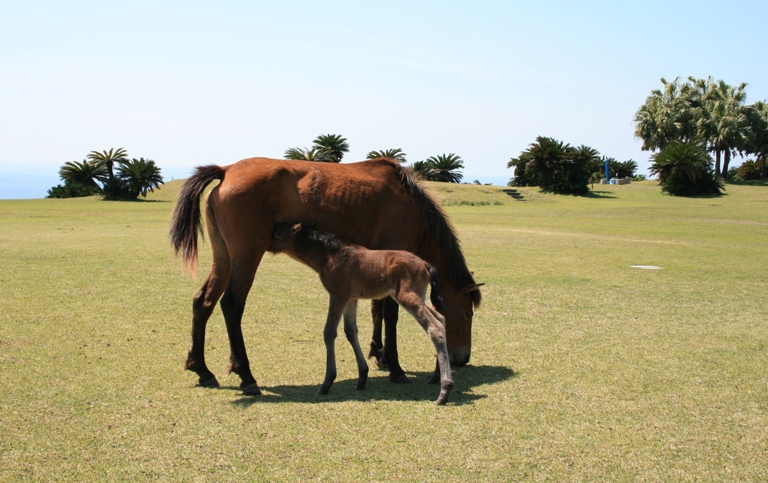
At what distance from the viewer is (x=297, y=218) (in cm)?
736

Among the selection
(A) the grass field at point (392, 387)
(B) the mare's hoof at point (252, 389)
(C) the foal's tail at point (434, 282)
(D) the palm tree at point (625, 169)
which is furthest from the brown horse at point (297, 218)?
(D) the palm tree at point (625, 169)

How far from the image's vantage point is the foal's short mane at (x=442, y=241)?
800 cm

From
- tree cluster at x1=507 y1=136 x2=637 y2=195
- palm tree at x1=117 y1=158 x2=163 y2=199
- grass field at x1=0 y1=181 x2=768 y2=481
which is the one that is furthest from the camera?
tree cluster at x1=507 y1=136 x2=637 y2=195

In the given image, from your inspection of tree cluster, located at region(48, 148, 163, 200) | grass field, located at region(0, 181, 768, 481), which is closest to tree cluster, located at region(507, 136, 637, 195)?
tree cluster, located at region(48, 148, 163, 200)

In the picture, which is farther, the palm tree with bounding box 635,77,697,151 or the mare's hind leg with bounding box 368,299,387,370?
the palm tree with bounding box 635,77,697,151

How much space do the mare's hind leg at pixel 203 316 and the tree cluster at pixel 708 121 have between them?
71.9m

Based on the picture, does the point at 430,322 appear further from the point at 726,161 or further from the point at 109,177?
the point at 726,161

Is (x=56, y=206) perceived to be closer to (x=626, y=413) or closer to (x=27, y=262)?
(x=27, y=262)

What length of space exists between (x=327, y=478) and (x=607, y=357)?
4.52m

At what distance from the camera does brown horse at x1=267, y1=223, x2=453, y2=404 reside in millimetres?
6594

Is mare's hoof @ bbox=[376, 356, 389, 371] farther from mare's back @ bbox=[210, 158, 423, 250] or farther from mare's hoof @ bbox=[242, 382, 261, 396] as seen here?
mare's hoof @ bbox=[242, 382, 261, 396]

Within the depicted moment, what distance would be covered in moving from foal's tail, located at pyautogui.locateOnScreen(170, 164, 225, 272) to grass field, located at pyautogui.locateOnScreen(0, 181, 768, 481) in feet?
4.21

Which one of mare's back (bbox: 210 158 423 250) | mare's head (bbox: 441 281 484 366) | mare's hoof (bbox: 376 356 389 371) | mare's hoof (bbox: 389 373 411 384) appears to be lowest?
mare's hoof (bbox: 376 356 389 371)

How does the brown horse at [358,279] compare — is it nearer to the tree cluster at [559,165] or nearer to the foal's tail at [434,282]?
the foal's tail at [434,282]
